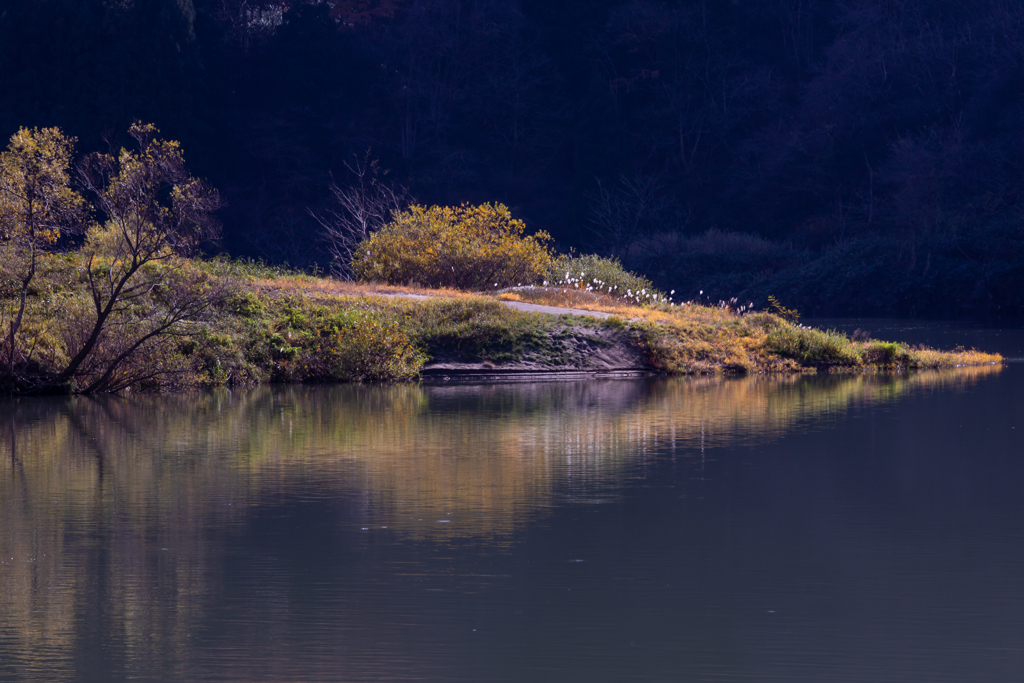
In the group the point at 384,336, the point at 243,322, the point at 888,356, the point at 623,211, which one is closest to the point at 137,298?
the point at 243,322

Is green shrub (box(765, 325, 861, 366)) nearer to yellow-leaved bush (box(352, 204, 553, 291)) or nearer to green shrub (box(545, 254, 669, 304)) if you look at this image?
green shrub (box(545, 254, 669, 304))

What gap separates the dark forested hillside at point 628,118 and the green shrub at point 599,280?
22144mm

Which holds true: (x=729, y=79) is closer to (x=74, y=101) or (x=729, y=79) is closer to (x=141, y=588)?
(x=74, y=101)

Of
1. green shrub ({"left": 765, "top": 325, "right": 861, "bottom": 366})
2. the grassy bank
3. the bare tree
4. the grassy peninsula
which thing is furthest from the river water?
the bare tree

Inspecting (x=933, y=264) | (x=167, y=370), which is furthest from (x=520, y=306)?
(x=933, y=264)

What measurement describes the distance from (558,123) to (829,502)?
59.0 m

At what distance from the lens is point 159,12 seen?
57.8m

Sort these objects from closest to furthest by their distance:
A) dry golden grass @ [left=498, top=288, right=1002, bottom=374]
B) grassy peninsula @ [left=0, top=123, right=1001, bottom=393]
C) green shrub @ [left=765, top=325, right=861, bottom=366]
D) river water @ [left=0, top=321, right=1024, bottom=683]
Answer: river water @ [left=0, top=321, right=1024, bottom=683] < grassy peninsula @ [left=0, top=123, right=1001, bottom=393] < dry golden grass @ [left=498, top=288, right=1002, bottom=374] < green shrub @ [left=765, top=325, right=861, bottom=366]

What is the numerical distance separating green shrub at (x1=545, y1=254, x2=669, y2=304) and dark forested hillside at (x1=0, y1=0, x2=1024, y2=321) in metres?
22.1

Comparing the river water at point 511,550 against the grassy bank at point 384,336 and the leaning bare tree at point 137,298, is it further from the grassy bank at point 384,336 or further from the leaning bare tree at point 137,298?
the grassy bank at point 384,336

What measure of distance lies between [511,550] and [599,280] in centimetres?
2444

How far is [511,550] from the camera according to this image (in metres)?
8.89

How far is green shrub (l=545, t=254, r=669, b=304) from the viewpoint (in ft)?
107

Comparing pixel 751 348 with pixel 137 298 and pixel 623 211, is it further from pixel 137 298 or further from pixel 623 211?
pixel 623 211
